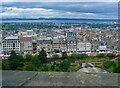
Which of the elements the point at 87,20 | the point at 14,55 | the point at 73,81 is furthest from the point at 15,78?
the point at 14,55

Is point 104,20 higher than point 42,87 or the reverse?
higher

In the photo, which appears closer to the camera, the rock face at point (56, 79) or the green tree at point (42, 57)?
the rock face at point (56, 79)

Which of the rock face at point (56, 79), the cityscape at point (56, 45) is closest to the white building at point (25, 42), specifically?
the cityscape at point (56, 45)

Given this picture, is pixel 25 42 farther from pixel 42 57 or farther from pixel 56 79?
pixel 56 79

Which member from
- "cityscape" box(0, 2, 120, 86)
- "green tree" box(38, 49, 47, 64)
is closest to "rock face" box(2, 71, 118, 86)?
"cityscape" box(0, 2, 120, 86)

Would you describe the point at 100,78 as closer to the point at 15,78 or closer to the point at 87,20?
the point at 15,78

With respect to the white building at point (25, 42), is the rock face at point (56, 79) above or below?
above

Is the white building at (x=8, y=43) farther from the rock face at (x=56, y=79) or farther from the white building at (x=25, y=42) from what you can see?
the rock face at (x=56, y=79)

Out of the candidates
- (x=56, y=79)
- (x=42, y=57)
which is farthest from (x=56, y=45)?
(x=56, y=79)

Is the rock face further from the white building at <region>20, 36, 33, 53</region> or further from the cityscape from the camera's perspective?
the white building at <region>20, 36, 33, 53</region>
